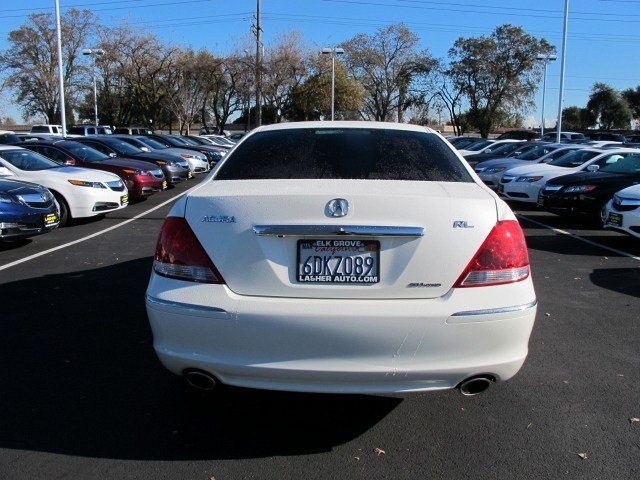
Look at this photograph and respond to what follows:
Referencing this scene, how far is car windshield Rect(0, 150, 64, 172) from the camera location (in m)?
11.2

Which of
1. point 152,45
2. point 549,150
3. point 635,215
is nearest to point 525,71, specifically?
point 152,45

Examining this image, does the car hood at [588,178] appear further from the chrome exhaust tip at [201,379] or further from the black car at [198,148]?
the black car at [198,148]

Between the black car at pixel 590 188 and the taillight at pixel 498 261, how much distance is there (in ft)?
29.8

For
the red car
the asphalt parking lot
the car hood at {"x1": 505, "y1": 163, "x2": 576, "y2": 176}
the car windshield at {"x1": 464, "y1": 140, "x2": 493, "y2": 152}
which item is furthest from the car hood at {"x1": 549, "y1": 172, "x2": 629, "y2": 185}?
the car windshield at {"x1": 464, "y1": 140, "x2": 493, "y2": 152}

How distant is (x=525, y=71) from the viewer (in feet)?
159

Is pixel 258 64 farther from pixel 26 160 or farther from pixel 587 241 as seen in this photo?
pixel 587 241

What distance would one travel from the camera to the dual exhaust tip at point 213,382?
3.02 metres

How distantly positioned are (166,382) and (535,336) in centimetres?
291

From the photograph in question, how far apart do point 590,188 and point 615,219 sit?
2.52 meters

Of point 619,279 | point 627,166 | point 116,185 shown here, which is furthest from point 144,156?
point 619,279

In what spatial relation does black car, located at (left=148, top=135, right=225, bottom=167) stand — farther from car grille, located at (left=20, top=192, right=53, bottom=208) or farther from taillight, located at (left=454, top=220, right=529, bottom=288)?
taillight, located at (left=454, top=220, right=529, bottom=288)

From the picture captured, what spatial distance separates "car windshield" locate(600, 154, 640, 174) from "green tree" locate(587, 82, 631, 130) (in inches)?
2354

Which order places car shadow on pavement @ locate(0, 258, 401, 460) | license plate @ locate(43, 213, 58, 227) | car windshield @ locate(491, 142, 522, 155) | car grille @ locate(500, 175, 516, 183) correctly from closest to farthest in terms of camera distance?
car shadow on pavement @ locate(0, 258, 401, 460)
license plate @ locate(43, 213, 58, 227)
car grille @ locate(500, 175, 516, 183)
car windshield @ locate(491, 142, 522, 155)

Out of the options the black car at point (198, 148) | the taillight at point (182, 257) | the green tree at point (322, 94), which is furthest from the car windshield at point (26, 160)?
the green tree at point (322, 94)
